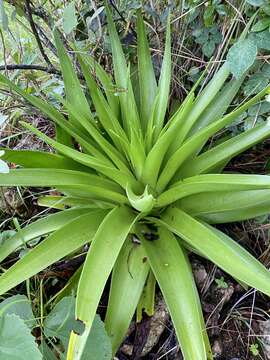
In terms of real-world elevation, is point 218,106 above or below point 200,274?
above

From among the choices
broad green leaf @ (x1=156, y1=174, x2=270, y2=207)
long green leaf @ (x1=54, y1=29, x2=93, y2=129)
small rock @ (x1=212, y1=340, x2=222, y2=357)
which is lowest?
small rock @ (x1=212, y1=340, x2=222, y2=357)

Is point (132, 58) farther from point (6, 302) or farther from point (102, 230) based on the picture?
point (6, 302)

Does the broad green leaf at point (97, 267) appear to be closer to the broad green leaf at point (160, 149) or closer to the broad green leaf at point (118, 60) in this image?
the broad green leaf at point (160, 149)

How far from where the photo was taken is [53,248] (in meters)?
0.88

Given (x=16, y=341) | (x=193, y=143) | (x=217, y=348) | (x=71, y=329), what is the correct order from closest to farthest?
(x=16, y=341), (x=71, y=329), (x=193, y=143), (x=217, y=348)

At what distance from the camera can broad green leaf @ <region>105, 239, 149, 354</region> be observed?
889 mm

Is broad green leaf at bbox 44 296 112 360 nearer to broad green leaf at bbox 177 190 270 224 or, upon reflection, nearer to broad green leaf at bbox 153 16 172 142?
broad green leaf at bbox 177 190 270 224

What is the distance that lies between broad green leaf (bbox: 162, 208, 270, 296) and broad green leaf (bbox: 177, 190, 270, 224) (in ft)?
0.17

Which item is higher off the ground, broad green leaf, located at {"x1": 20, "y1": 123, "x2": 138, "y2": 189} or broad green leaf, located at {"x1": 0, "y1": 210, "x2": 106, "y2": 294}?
broad green leaf, located at {"x1": 20, "y1": 123, "x2": 138, "y2": 189}

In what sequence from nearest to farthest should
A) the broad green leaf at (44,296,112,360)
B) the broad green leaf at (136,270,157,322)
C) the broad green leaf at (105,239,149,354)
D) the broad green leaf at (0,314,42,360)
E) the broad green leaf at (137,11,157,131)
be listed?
the broad green leaf at (0,314,42,360) < the broad green leaf at (44,296,112,360) < the broad green leaf at (105,239,149,354) < the broad green leaf at (136,270,157,322) < the broad green leaf at (137,11,157,131)

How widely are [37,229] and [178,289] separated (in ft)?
1.17

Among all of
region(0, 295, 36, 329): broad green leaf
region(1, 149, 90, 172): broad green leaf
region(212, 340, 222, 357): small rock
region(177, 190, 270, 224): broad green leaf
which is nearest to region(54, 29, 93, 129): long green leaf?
region(1, 149, 90, 172): broad green leaf

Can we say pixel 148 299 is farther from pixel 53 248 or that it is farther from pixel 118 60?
pixel 118 60

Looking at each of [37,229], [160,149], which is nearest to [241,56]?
[160,149]
